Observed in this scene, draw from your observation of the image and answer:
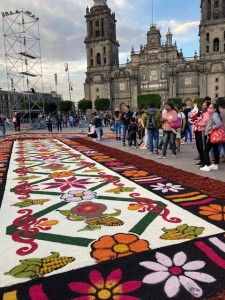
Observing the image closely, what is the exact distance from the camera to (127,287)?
204 cm

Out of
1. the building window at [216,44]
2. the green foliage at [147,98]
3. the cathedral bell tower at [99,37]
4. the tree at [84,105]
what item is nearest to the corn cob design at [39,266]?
the green foliage at [147,98]

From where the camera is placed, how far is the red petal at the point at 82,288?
2.00 meters

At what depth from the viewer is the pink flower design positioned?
478 cm

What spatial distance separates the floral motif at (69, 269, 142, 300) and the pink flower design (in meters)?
2.58

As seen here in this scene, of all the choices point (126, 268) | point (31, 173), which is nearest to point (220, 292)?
point (126, 268)

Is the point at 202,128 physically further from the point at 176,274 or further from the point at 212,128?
the point at 176,274

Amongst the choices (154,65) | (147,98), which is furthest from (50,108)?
(154,65)

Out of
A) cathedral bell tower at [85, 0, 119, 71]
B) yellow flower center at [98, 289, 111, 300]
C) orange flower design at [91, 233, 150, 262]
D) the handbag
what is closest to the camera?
yellow flower center at [98, 289, 111, 300]

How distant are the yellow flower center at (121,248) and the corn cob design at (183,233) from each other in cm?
41

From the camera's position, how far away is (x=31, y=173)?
5.99m

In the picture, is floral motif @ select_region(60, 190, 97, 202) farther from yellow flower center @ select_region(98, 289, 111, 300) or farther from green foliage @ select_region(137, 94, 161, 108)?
green foliage @ select_region(137, 94, 161, 108)

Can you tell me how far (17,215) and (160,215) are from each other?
1.77 metres

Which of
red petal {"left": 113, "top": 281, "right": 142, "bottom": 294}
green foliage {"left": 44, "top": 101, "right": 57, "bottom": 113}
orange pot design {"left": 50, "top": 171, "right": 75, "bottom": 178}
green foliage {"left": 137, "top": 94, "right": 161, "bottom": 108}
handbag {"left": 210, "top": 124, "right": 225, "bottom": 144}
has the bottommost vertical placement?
red petal {"left": 113, "top": 281, "right": 142, "bottom": 294}

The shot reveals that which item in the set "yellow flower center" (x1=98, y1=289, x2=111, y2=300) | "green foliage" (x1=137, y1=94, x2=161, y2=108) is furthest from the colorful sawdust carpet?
"green foliage" (x1=137, y1=94, x2=161, y2=108)
